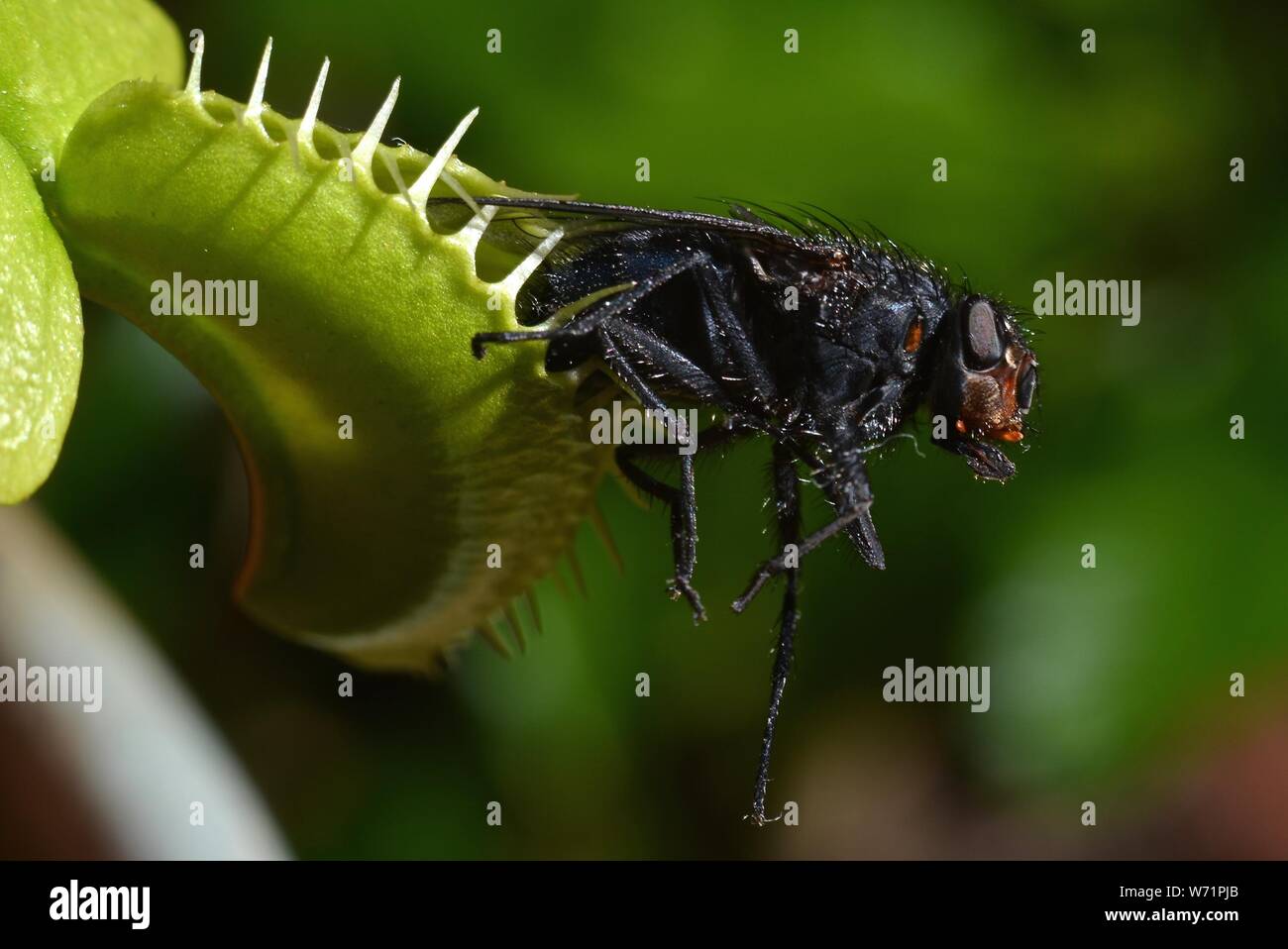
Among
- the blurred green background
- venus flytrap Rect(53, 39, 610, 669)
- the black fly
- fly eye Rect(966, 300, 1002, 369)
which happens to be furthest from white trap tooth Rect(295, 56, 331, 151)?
the blurred green background

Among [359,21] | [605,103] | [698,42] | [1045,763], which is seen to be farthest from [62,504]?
[1045,763]

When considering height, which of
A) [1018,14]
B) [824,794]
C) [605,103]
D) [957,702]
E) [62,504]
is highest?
[1018,14]

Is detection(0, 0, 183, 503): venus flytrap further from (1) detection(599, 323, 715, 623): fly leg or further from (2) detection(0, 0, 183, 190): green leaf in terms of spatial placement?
(1) detection(599, 323, 715, 623): fly leg

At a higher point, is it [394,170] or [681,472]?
[394,170]

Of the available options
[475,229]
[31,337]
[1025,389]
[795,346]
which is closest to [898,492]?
[1025,389]

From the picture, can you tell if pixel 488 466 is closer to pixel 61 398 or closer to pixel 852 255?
pixel 61 398

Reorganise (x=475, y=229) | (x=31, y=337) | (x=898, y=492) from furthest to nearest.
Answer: (x=898, y=492)
(x=475, y=229)
(x=31, y=337)

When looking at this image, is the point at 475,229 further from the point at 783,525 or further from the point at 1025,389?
the point at 1025,389
